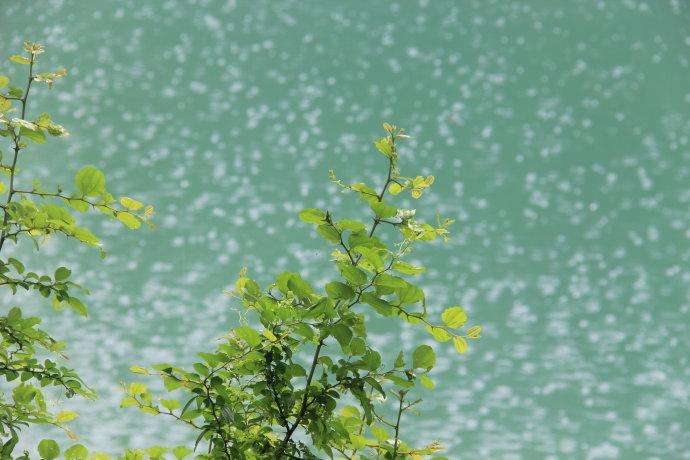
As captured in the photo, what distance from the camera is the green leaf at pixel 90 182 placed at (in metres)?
0.71

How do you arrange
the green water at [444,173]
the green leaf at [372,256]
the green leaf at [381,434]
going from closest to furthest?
the green leaf at [372,256] → the green leaf at [381,434] → the green water at [444,173]

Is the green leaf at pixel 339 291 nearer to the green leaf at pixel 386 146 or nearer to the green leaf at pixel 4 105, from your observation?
the green leaf at pixel 386 146

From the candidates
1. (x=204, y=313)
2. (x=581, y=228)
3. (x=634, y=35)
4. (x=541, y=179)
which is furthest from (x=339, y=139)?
(x=634, y=35)

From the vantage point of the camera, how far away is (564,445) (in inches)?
159

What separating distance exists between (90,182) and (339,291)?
226mm

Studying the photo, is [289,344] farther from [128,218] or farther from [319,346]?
[128,218]

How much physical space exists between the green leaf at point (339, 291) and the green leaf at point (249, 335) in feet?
0.21

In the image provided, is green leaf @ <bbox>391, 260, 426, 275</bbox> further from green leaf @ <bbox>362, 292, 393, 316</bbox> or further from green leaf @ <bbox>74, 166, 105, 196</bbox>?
green leaf @ <bbox>74, 166, 105, 196</bbox>

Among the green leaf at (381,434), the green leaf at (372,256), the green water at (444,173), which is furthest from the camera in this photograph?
the green water at (444,173)

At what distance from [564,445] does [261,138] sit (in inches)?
168

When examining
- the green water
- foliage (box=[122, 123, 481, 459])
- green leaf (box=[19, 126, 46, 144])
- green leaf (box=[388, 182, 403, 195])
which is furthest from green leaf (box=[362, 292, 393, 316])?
the green water

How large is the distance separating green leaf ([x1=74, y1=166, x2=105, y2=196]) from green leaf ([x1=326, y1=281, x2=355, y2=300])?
208mm

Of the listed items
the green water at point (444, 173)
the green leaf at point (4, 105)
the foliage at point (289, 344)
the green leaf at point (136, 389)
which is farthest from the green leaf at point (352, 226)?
the green water at point (444, 173)

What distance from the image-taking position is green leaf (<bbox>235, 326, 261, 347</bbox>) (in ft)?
2.17
